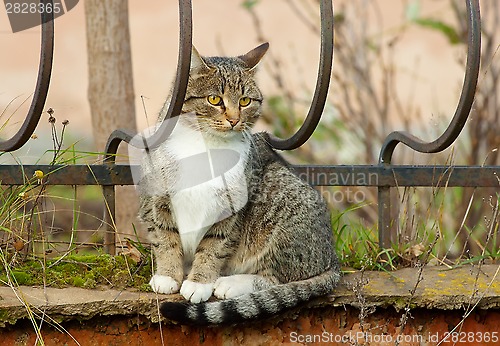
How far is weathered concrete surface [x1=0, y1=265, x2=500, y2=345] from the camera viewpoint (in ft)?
8.67

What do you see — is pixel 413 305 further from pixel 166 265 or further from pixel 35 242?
pixel 35 242

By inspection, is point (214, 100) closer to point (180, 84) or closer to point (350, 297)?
point (180, 84)

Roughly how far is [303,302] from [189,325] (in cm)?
41

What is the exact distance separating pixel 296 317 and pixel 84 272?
825 millimetres

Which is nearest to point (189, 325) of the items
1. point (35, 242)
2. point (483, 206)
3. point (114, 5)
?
point (35, 242)

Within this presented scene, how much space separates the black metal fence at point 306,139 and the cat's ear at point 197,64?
0.67 feet

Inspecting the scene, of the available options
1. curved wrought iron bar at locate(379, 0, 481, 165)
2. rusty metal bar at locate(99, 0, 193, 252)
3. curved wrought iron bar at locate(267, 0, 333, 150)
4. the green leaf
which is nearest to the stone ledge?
rusty metal bar at locate(99, 0, 193, 252)

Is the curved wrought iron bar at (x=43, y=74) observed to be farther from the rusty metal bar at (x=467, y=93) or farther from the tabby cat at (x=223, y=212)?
the rusty metal bar at (x=467, y=93)

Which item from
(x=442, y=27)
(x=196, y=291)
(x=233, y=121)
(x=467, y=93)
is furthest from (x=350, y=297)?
(x=442, y=27)

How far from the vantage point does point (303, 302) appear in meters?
2.72

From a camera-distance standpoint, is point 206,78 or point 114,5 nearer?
point 206,78

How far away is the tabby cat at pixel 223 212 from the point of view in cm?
283

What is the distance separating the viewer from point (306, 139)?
9.84 feet

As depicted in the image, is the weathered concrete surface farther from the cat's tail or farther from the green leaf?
the green leaf
